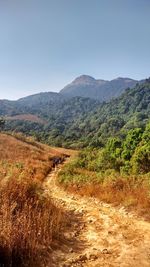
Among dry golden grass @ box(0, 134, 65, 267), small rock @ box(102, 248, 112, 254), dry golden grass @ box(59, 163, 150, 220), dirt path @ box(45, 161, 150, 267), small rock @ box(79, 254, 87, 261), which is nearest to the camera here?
dry golden grass @ box(0, 134, 65, 267)

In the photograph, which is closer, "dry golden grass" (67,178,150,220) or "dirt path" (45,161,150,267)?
"dirt path" (45,161,150,267)

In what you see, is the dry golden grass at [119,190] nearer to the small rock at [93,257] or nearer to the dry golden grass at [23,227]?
the dry golden grass at [23,227]

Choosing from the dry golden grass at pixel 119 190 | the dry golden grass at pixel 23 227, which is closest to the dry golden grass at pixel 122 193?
the dry golden grass at pixel 119 190

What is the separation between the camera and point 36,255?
22.2 feet

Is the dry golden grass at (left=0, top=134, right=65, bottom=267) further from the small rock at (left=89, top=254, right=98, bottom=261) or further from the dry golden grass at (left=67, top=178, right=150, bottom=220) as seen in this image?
the dry golden grass at (left=67, top=178, right=150, bottom=220)

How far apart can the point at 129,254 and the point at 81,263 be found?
1040 mm

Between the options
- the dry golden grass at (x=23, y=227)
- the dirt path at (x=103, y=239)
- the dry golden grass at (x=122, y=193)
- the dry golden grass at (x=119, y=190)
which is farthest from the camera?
the dry golden grass at (x=119, y=190)

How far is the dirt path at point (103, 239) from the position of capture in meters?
6.96

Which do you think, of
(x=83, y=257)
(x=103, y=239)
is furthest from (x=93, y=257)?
(x=103, y=239)

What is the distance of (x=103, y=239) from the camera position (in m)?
8.32

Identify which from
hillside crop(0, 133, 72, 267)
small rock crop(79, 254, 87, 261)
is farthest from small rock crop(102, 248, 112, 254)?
hillside crop(0, 133, 72, 267)

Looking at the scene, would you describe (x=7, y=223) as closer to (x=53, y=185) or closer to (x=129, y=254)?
(x=129, y=254)

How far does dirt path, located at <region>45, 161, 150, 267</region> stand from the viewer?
696 cm

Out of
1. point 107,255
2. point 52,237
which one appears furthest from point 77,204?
point 107,255
